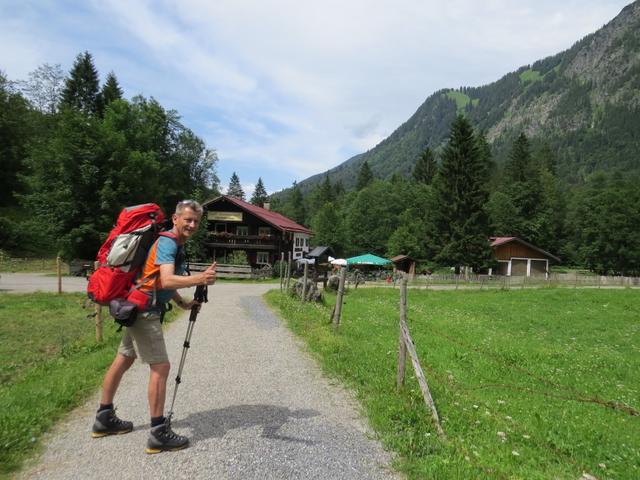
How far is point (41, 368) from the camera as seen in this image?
677 centimetres

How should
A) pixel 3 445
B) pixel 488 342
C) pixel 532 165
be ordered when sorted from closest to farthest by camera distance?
pixel 3 445 < pixel 488 342 < pixel 532 165

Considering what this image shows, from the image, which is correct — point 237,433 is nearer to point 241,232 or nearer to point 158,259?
point 158,259

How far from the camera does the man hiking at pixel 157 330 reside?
3795mm

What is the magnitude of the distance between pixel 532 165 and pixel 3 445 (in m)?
→ 82.8

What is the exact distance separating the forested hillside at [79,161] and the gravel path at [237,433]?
30500 mm

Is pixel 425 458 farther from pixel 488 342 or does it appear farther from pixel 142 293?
pixel 488 342

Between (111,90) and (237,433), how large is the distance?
6017 centimetres

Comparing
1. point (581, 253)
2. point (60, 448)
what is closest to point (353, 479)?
point (60, 448)

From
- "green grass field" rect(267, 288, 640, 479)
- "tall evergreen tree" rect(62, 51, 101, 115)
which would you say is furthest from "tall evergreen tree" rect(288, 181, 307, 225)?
"green grass field" rect(267, 288, 640, 479)

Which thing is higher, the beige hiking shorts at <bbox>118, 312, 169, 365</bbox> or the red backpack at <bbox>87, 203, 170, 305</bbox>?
the red backpack at <bbox>87, 203, 170, 305</bbox>

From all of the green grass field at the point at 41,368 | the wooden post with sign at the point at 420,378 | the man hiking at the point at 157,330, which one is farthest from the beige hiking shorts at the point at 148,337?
the wooden post with sign at the point at 420,378

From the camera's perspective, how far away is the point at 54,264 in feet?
123

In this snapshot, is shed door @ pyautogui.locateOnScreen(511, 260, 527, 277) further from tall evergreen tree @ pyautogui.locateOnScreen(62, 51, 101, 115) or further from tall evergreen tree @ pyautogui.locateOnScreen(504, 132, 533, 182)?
tall evergreen tree @ pyautogui.locateOnScreen(62, 51, 101, 115)

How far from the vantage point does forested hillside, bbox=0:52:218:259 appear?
108 feet
